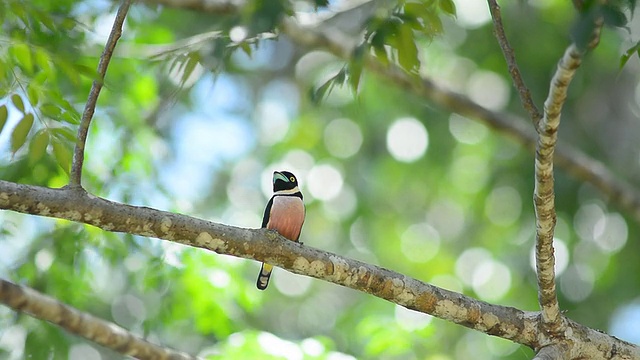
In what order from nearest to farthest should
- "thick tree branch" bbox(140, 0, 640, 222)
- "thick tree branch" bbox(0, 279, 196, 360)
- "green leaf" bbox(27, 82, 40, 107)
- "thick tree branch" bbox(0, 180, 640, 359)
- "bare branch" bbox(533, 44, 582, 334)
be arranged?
1. "thick tree branch" bbox(0, 279, 196, 360)
2. "bare branch" bbox(533, 44, 582, 334)
3. "thick tree branch" bbox(0, 180, 640, 359)
4. "green leaf" bbox(27, 82, 40, 107)
5. "thick tree branch" bbox(140, 0, 640, 222)

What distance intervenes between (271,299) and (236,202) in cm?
163

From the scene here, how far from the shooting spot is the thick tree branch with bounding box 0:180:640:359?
3410mm

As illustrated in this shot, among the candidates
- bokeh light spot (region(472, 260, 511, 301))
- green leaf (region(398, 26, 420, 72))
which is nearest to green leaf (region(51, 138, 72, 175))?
green leaf (region(398, 26, 420, 72))

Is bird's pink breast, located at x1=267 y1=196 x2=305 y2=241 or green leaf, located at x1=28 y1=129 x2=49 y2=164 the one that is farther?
bird's pink breast, located at x1=267 y1=196 x2=305 y2=241

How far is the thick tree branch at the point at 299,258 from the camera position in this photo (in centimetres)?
341

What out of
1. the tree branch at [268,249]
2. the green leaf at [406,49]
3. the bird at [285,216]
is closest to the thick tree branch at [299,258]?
the tree branch at [268,249]

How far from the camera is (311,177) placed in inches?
495

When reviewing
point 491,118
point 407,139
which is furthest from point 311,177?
point 491,118

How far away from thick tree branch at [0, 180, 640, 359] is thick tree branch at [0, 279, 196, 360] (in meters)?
0.38

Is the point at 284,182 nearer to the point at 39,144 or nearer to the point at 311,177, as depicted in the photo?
the point at 39,144

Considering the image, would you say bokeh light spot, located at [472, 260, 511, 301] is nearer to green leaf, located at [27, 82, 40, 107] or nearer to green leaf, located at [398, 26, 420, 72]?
green leaf, located at [398, 26, 420, 72]

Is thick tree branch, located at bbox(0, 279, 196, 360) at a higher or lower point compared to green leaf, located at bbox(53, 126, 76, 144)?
lower

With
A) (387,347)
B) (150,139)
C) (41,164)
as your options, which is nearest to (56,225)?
(41,164)

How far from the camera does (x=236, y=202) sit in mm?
12352
